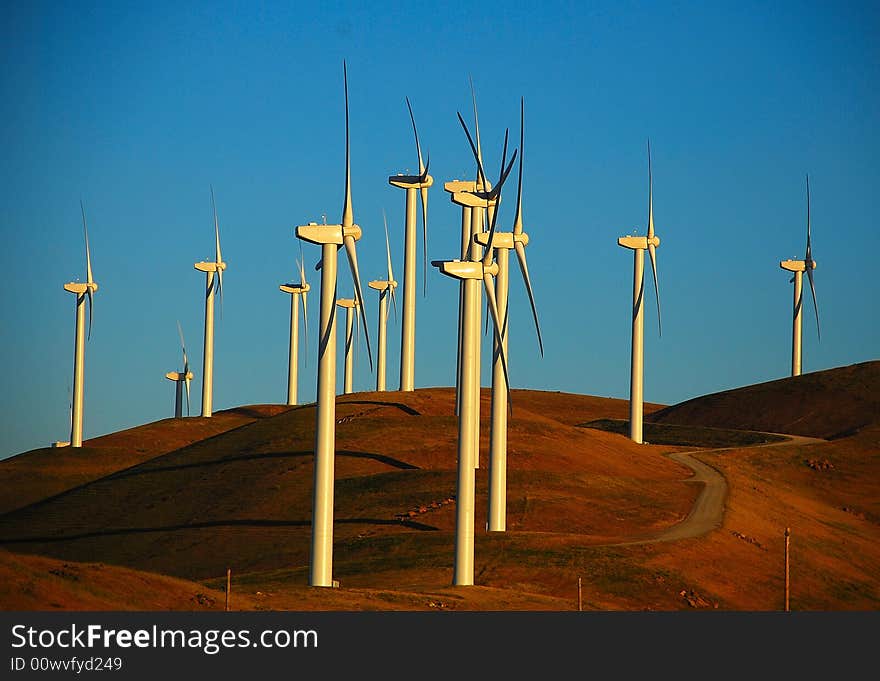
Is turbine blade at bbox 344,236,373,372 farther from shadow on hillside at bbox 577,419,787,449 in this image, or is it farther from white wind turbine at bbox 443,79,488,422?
shadow on hillside at bbox 577,419,787,449

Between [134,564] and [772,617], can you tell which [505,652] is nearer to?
[772,617]

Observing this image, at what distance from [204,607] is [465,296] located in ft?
103

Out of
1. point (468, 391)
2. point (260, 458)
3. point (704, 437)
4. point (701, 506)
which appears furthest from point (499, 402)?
point (704, 437)

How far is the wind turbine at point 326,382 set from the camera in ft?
285

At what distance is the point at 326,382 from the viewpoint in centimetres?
8762

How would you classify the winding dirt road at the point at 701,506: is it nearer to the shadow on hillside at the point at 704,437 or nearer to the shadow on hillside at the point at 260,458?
the shadow on hillside at the point at 704,437

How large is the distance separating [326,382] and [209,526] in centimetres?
3709

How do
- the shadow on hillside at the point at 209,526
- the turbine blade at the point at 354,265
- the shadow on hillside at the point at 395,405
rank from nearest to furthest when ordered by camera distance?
the turbine blade at the point at 354,265
the shadow on hillside at the point at 209,526
the shadow on hillside at the point at 395,405

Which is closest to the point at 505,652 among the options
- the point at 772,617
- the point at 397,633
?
the point at 397,633

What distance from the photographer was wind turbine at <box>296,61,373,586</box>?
8675 cm

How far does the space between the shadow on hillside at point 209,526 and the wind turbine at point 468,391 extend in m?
21.4

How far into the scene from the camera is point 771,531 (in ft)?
376

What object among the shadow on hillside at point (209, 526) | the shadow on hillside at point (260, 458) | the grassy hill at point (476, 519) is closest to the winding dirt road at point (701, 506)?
the grassy hill at point (476, 519)

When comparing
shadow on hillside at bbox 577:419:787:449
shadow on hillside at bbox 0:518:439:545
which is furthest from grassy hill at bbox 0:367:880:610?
shadow on hillside at bbox 577:419:787:449
